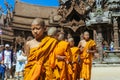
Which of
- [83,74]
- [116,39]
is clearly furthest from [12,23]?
[83,74]

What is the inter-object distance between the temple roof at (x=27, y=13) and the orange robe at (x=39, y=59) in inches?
1697

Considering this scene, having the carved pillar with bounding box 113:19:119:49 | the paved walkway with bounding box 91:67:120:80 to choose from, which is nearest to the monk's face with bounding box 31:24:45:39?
the paved walkway with bounding box 91:67:120:80

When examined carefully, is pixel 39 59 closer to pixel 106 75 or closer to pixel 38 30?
pixel 38 30

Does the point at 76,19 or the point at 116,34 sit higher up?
the point at 76,19

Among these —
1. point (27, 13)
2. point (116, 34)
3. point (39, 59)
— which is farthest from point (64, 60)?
point (27, 13)

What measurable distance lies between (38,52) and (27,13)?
47.8 metres

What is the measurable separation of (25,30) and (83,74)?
37838 millimetres

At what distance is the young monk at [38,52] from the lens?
17.6 feet

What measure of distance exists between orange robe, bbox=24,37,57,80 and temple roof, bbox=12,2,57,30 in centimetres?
4311

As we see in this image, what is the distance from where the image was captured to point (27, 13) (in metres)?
52.8

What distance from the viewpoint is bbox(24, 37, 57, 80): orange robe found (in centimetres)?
536

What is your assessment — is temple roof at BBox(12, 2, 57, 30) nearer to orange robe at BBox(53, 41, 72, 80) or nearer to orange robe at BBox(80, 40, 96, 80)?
orange robe at BBox(80, 40, 96, 80)

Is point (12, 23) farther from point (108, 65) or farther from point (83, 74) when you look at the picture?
point (83, 74)

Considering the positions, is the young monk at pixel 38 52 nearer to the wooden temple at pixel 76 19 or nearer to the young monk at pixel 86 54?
the young monk at pixel 86 54
